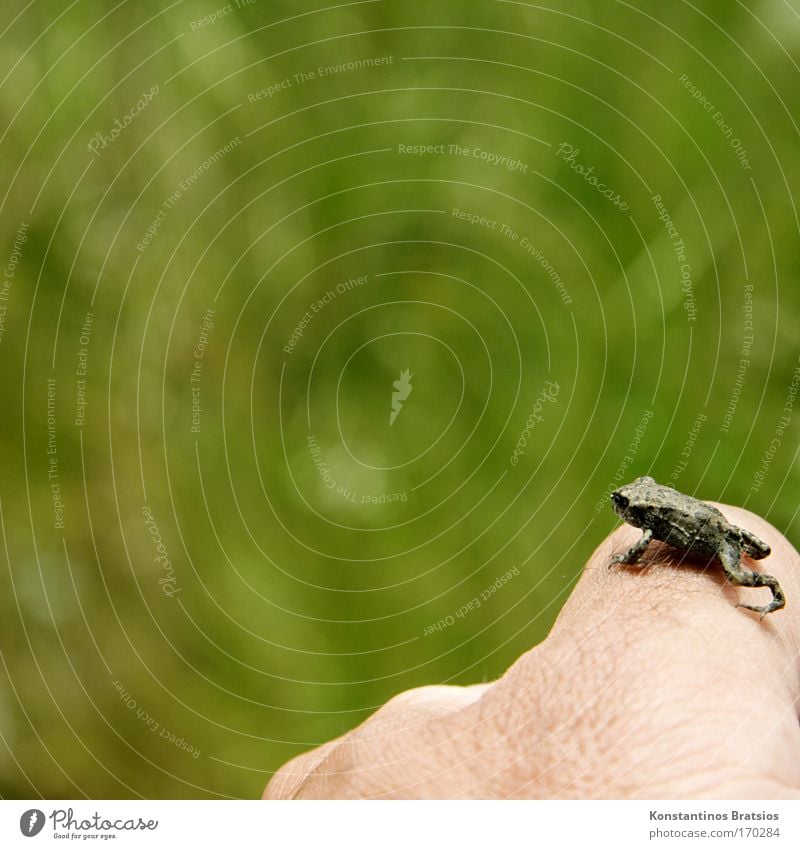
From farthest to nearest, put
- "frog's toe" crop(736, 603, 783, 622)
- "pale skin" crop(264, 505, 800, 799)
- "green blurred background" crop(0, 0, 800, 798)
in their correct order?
"green blurred background" crop(0, 0, 800, 798)
"frog's toe" crop(736, 603, 783, 622)
"pale skin" crop(264, 505, 800, 799)

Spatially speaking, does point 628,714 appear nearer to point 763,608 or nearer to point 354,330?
point 763,608

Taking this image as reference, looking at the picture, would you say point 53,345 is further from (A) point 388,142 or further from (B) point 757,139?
(B) point 757,139

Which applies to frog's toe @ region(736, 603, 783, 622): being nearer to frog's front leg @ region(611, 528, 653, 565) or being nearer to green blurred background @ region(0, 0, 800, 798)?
frog's front leg @ region(611, 528, 653, 565)

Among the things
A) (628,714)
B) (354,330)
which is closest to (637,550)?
(628,714)

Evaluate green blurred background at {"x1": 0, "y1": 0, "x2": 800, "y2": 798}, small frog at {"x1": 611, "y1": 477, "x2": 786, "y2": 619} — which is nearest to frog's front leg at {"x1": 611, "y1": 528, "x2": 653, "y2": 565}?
small frog at {"x1": 611, "y1": 477, "x2": 786, "y2": 619}

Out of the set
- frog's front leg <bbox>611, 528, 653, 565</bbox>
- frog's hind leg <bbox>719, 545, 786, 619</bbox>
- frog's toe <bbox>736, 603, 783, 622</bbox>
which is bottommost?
frog's toe <bbox>736, 603, 783, 622</bbox>

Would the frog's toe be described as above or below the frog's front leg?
below

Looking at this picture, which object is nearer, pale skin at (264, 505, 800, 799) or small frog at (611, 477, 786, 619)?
pale skin at (264, 505, 800, 799)

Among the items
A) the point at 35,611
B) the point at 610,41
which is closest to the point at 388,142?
the point at 610,41
